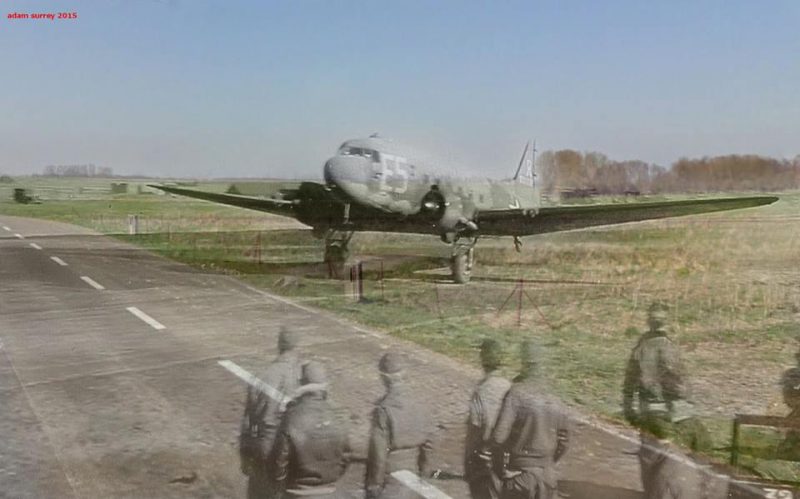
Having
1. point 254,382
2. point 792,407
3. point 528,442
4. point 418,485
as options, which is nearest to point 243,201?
point 254,382

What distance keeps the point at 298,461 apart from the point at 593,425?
120 centimetres

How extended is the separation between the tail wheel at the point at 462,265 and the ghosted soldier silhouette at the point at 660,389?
0.82 m

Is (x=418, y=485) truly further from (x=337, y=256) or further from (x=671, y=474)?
(x=337, y=256)

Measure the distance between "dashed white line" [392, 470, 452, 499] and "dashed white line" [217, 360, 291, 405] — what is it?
48 cm

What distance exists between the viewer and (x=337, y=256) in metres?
3.00

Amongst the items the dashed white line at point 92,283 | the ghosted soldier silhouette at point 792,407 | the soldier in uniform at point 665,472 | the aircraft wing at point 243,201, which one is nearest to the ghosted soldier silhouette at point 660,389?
the soldier in uniform at point 665,472

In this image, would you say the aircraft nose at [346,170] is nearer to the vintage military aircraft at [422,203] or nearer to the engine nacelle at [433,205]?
the vintage military aircraft at [422,203]

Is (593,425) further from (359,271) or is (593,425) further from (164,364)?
(164,364)

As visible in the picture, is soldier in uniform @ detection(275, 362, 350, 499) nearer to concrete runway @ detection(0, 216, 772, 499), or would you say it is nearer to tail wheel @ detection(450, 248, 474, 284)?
concrete runway @ detection(0, 216, 772, 499)

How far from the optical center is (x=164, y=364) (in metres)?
2.53

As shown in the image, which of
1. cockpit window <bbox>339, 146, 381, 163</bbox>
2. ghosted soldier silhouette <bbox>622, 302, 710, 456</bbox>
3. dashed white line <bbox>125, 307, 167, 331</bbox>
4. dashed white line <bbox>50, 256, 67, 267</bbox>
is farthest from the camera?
dashed white line <bbox>50, 256, 67, 267</bbox>

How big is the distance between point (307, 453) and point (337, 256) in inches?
43.6

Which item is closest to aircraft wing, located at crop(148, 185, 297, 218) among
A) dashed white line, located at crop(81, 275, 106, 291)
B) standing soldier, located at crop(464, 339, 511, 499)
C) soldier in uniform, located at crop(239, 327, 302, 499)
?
dashed white line, located at crop(81, 275, 106, 291)

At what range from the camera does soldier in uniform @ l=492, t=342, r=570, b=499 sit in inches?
84.8
